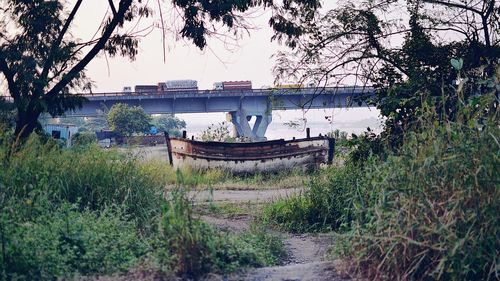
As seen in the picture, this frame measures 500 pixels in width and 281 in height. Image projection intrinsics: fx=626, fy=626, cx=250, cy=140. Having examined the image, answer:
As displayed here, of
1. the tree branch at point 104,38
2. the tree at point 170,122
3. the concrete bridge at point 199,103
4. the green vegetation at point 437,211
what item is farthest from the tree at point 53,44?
the tree at point 170,122

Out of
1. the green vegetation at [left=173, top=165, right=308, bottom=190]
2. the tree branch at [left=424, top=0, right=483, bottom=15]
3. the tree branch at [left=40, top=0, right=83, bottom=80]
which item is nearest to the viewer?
the tree branch at [left=424, top=0, right=483, bottom=15]

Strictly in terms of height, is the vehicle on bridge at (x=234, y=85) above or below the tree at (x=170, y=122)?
above

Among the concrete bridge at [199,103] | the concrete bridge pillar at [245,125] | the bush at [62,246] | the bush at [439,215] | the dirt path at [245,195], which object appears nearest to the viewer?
the bush at [439,215]

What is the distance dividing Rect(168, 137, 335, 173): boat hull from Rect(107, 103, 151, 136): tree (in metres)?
31.7

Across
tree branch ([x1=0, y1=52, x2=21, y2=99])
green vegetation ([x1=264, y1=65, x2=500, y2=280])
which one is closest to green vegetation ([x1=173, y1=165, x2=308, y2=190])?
tree branch ([x1=0, y1=52, x2=21, y2=99])

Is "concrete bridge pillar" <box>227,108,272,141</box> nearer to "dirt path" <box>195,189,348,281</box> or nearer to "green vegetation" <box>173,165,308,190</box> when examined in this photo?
"green vegetation" <box>173,165,308,190</box>

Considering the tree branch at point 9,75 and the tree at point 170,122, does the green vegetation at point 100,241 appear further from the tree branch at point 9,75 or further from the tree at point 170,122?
the tree at point 170,122

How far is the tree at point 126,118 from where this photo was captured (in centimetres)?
5496

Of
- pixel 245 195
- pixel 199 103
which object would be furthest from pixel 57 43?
pixel 199 103

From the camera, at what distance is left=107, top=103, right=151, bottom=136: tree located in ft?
180

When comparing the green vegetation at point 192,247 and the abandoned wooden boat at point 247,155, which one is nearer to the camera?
the green vegetation at point 192,247

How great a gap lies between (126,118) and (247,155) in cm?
3506

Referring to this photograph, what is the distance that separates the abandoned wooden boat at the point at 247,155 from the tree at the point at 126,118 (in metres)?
31.7

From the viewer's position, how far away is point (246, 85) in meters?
52.2
